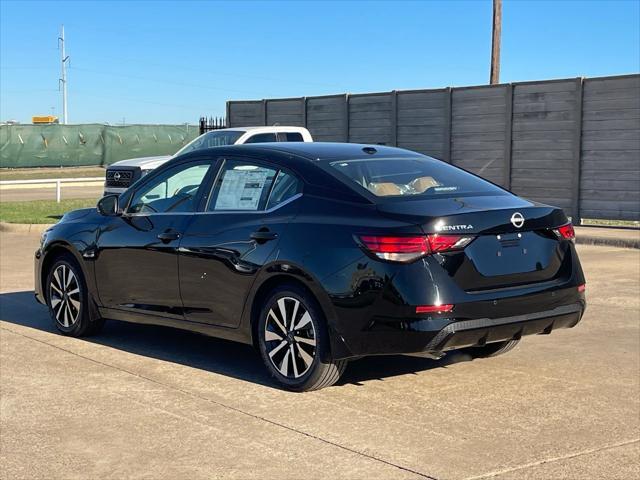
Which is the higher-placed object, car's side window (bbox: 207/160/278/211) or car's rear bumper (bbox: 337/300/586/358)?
car's side window (bbox: 207/160/278/211)

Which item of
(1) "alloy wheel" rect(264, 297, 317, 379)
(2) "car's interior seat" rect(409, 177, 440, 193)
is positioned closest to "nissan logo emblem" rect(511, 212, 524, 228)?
(2) "car's interior seat" rect(409, 177, 440, 193)

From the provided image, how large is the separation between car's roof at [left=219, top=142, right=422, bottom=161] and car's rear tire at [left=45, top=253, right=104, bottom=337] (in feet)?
6.39

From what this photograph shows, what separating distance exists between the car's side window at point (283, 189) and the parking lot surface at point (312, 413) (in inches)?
48.4

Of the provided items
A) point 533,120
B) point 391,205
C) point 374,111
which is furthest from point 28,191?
point 391,205

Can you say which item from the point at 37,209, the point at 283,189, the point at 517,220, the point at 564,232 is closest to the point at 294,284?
the point at 283,189

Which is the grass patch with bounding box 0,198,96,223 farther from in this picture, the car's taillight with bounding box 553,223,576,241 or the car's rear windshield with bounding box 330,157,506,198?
the car's taillight with bounding box 553,223,576,241

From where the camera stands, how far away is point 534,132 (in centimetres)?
2009

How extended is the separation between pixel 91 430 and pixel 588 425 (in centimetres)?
282

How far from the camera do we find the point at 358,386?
21.3 ft

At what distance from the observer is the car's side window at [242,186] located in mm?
6773

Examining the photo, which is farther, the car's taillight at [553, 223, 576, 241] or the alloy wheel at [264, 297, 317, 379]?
the car's taillight at [553, 223, 576, 241]

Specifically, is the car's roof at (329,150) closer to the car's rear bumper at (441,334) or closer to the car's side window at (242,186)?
the car's side window at (242,186)

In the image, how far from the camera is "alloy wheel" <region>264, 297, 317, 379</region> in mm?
6215

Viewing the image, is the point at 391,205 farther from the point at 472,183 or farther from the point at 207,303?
the point at 207,303
